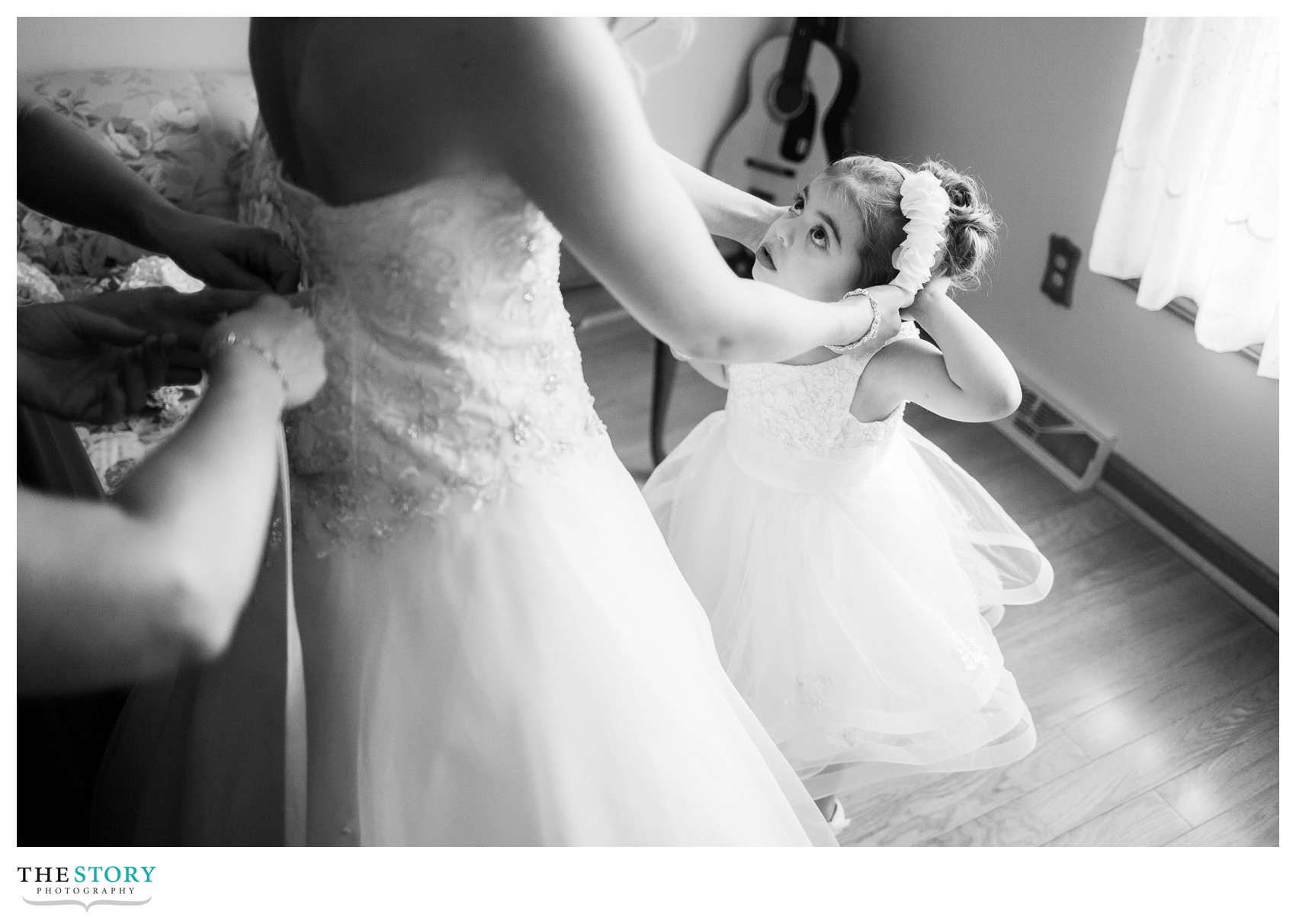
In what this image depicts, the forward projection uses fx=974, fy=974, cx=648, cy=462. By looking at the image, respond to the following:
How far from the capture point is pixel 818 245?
1.08 m

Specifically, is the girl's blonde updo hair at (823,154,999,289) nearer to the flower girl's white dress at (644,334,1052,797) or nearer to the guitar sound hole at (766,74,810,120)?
the flower girl's white dress at (644,334,1052,797)

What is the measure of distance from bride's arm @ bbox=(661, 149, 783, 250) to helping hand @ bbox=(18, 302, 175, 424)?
23.4 inches

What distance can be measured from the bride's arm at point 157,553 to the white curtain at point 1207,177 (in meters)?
1.52

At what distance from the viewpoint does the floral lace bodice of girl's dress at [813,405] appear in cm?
113

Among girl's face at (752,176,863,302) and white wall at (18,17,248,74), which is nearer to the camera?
girl's face at (752,176,863,302)

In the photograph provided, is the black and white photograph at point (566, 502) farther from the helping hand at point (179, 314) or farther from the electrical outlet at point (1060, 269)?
the electrical outlet at point (1060, 269)

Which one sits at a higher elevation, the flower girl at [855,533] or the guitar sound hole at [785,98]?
the guitar sound hole at [785,98]

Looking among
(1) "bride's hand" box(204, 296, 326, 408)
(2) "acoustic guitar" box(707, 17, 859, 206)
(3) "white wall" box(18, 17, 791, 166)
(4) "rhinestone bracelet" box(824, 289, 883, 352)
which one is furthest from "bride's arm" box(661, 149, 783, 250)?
(2) "acoustic guitar" box(707, 17, 859, 206)

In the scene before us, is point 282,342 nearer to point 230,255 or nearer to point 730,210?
point 230,255

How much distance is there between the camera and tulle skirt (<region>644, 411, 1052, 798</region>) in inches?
46.9

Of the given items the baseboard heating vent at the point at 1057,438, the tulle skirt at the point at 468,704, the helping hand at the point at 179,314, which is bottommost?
the baseboard heating vent at the point at 1057,438

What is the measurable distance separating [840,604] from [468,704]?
1.90 feet

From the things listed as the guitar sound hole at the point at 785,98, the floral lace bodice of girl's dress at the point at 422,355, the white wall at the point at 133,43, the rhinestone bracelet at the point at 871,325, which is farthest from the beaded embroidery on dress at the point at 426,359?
the guitar sound hole at the point at 785,98
